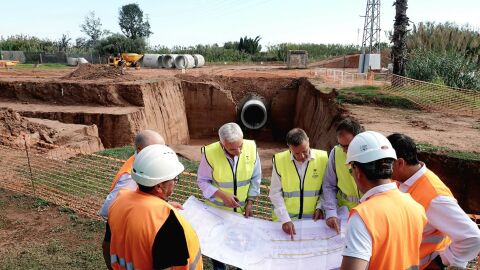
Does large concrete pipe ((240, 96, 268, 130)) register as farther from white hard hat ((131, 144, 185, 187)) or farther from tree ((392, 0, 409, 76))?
white hard hat ((131, 144, 185, 187))

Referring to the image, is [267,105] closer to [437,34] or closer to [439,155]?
[437,34]

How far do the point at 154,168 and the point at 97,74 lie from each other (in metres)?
22.1

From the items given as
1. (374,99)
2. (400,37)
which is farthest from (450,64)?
(374,99)

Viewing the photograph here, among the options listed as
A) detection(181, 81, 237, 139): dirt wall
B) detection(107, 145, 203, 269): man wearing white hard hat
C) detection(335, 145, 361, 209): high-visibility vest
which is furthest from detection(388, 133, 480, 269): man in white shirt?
detection(181, 81, 237, 139): dirt wall

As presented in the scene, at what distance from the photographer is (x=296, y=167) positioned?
389 cm

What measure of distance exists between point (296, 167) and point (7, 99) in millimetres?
21035

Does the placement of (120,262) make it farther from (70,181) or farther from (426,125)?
(426,125)

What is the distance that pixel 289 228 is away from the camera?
3602 millimetres

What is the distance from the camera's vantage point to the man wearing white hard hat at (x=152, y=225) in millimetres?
2219

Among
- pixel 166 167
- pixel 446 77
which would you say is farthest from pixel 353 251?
pixel 446 77

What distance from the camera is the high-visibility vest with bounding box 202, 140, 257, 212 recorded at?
4188 millimetres

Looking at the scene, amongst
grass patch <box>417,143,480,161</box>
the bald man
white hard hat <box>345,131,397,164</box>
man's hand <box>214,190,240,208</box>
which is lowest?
grass patch <box>417,143,480,161</box>

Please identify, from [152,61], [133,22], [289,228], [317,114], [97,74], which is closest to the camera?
[289,228]

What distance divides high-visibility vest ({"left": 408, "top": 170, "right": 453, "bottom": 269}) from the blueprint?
0.68 metres
